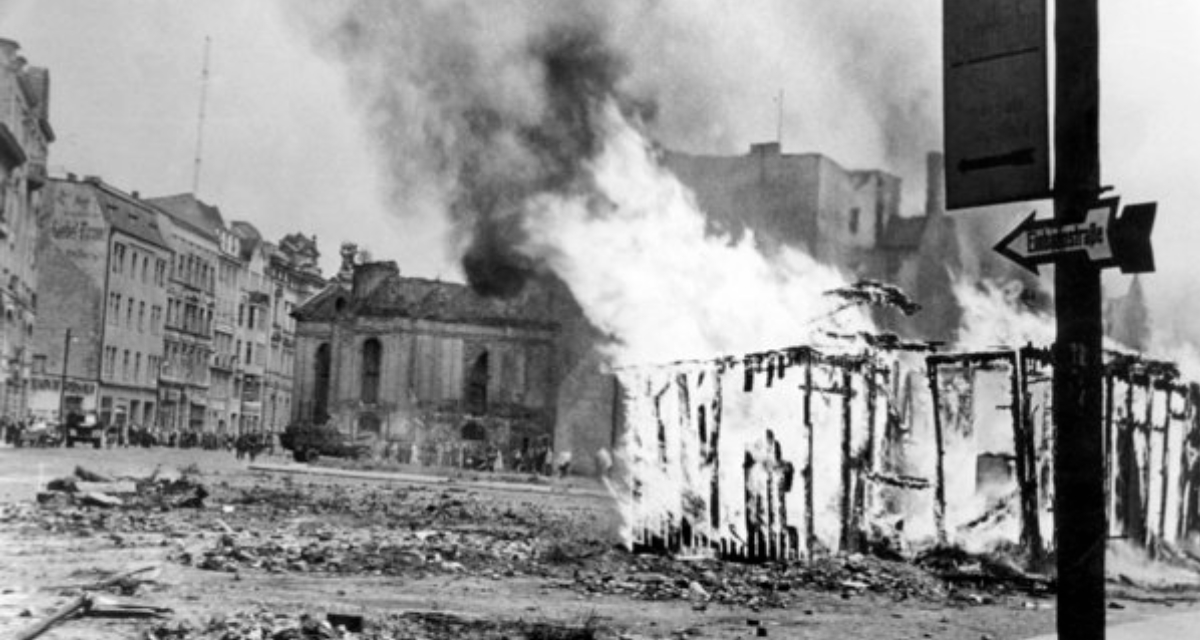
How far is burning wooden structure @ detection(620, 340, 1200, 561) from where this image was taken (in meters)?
7.94

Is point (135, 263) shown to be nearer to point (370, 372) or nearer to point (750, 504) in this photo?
point (370, 372)

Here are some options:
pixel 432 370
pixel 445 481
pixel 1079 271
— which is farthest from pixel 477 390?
pixel 1079 271

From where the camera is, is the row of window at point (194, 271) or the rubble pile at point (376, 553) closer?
the row of window at point (194, 271)

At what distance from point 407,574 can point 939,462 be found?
3.46 metres

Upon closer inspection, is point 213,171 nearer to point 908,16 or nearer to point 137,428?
point 137,428

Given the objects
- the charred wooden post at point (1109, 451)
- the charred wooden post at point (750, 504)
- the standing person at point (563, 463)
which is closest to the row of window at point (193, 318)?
the standing person at point (563, 463)

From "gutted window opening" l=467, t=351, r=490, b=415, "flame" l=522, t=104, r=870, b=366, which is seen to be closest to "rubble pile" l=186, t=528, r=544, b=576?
"gutted window opening" l=467, t=351, r=490, b=415

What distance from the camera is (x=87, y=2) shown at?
5156 millimetres

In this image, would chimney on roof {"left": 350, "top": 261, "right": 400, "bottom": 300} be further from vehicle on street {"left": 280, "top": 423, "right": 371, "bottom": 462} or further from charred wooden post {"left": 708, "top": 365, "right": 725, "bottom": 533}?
charred wooden post {"left": 708, "top": 365, "right": 725, "bottom": 533}

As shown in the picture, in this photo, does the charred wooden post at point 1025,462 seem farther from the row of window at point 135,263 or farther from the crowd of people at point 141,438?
the row of window at point 135,263

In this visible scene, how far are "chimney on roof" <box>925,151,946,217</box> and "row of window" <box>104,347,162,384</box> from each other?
15.1ft

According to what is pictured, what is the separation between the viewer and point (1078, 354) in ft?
14.0

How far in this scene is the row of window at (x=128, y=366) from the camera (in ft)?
16.9

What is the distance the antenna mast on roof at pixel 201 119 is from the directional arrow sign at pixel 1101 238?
132 inches
